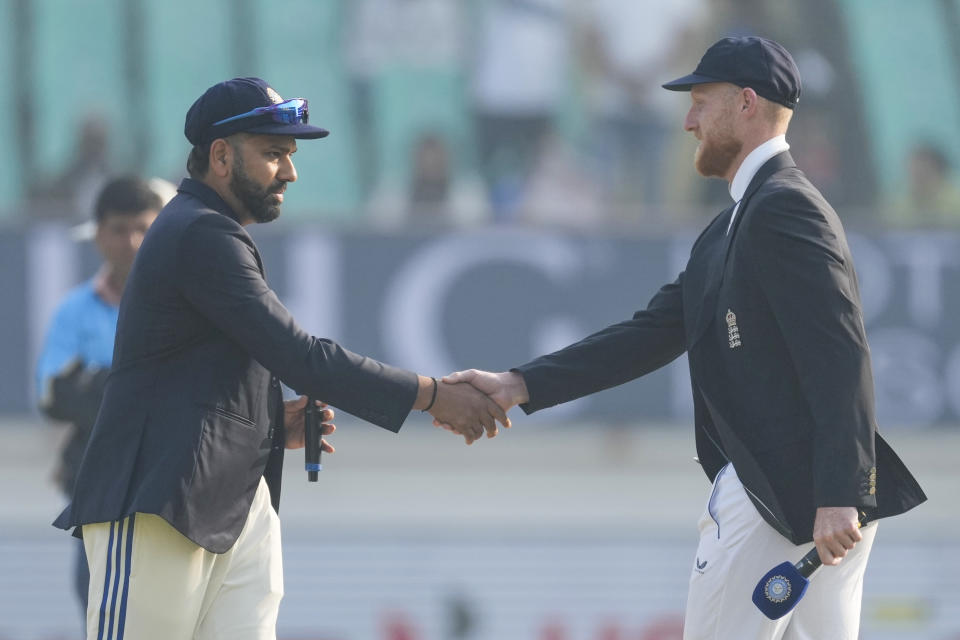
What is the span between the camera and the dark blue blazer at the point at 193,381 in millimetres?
3660

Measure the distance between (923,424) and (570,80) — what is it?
356 cm

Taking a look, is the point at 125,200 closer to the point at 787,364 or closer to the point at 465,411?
the point at 465,411

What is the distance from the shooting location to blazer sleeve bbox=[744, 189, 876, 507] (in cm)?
349

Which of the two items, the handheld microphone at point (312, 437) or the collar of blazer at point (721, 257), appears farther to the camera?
the handheld microphone at point (312, 437)

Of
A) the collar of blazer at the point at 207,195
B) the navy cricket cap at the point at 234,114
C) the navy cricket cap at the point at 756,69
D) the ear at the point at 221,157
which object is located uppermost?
the navy cricket cap at the point at 756,69

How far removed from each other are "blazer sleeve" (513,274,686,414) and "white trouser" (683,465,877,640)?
0.72 m

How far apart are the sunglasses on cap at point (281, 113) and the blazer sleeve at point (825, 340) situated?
4.02 ft

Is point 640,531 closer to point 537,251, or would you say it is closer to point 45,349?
point 537,251

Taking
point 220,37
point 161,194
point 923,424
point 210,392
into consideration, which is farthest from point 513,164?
point 210,392

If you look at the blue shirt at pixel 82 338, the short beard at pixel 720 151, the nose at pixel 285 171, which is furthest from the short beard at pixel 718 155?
the blue shirt at pixel 82 338

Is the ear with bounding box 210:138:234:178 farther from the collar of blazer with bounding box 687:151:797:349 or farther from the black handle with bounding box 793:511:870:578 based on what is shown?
the black handle with bounding box 793:511:870:578

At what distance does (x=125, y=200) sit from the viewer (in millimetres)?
5105

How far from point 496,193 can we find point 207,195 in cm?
723

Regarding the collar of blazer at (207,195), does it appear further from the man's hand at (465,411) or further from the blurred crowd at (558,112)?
the blurred crowd at (558,112)
